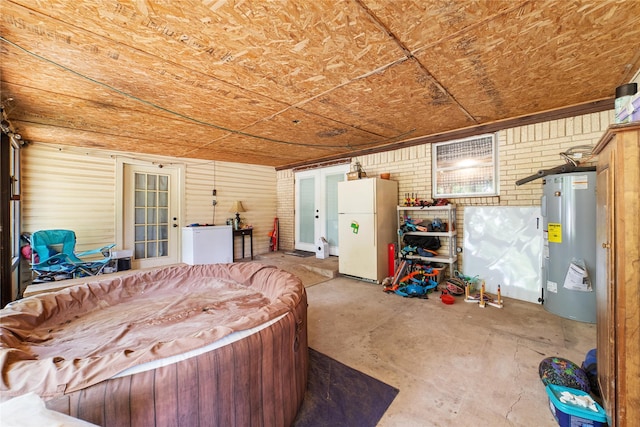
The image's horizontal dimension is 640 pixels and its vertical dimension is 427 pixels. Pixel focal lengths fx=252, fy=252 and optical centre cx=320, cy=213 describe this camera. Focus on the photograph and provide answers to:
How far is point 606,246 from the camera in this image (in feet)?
4.45

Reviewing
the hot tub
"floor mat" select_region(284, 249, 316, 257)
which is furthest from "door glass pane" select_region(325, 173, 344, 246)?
the hot tub

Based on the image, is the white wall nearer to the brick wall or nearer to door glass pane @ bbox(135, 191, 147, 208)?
door glass pane @ bbox(135, 191, 147, 208)

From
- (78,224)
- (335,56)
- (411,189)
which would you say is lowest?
(78,224)

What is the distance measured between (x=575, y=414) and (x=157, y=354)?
7.36 ft

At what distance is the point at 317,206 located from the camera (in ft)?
20.8

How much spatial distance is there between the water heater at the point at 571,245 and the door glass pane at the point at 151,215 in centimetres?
679

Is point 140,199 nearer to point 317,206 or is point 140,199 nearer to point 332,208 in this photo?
point 317,206

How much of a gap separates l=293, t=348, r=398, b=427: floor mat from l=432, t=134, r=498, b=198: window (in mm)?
3354

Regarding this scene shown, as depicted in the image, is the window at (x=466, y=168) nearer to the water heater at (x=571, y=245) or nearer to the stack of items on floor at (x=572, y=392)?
the water heater at (x=571, y=245)

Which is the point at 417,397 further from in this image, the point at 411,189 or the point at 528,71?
the point at 411,189

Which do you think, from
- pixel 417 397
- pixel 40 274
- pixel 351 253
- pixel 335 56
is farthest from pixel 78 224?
pixel 417 397

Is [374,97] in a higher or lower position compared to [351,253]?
higher

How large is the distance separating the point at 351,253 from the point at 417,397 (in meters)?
2.91

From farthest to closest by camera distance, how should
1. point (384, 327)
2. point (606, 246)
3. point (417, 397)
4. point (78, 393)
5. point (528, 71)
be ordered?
point (384, 327), point (528, 71), point (417, 397), point (606, 246), point (78, 393)
